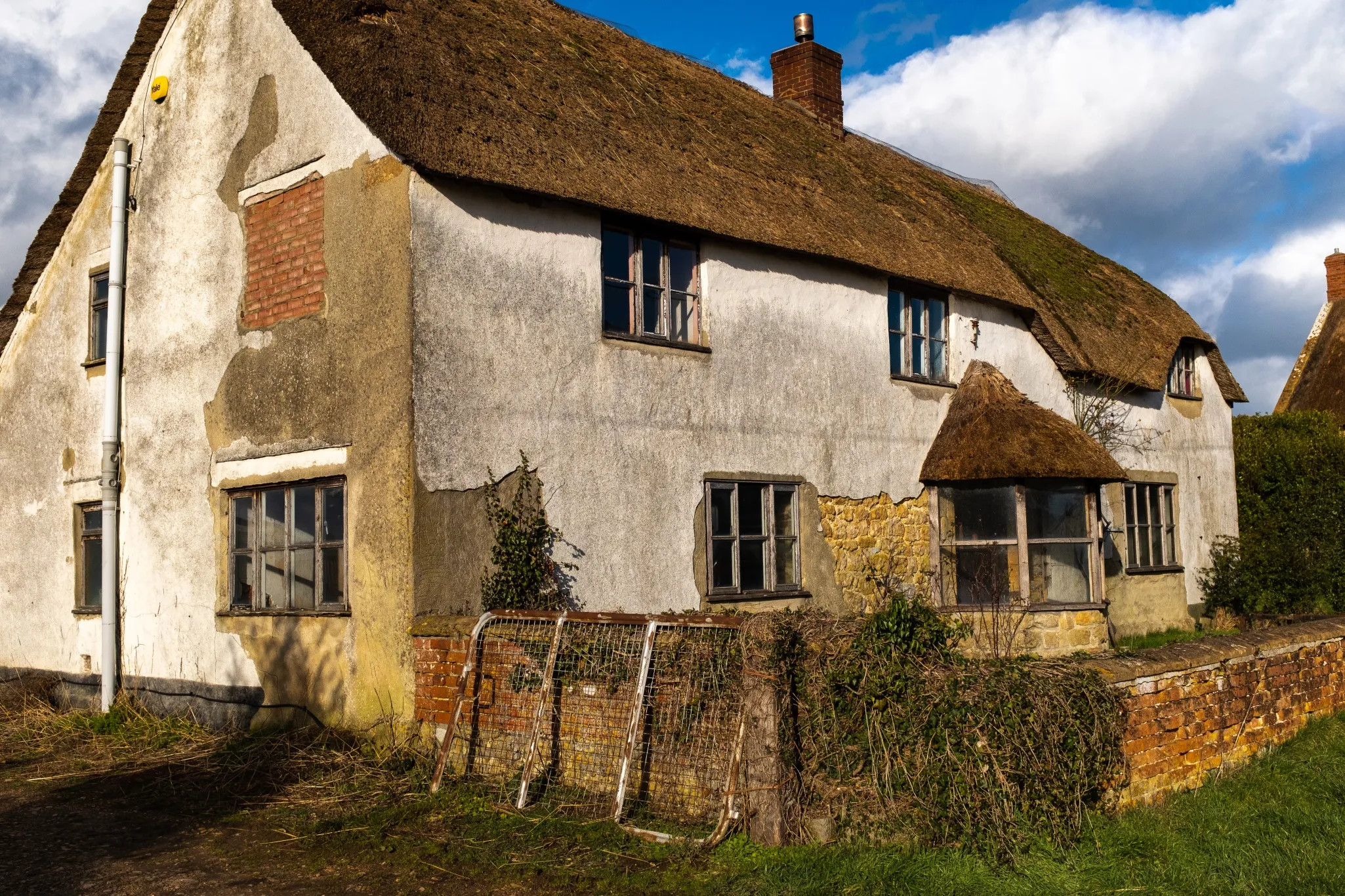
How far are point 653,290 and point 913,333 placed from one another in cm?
418

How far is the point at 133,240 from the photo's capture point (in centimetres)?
1192

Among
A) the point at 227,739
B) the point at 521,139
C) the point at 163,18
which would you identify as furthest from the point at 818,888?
the point at 163,18

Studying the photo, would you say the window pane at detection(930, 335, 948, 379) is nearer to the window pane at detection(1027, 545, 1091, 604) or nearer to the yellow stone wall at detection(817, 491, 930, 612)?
the yellow stone wall at detection(817, 491, 930, 612)

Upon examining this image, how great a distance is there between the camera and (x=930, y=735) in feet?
20.5

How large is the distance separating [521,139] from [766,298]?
3.18 meters

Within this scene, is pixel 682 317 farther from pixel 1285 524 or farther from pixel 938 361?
pixel 1285 524

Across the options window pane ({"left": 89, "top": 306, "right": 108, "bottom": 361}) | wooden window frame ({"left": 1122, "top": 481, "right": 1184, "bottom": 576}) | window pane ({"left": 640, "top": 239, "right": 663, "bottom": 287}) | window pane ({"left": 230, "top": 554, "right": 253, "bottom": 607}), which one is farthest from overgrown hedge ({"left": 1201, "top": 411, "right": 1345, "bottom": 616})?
window pane ({"left": 89, "top": 306, "right": 108, "bottom": 361})

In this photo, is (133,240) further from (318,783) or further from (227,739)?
(318,783)

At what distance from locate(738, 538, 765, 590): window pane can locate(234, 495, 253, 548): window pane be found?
4.41m

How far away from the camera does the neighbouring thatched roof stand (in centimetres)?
1255

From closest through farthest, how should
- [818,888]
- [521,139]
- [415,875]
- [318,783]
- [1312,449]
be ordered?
[818,888] → [415,875] → [318,783] → [521,139] → [1312,449]

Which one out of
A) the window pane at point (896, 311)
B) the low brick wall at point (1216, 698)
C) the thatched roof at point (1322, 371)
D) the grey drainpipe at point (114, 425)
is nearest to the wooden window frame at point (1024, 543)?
the window pane at point (896, 311)

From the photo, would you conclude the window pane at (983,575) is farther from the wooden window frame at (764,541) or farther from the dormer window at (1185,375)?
the dormer window at (1185,375)

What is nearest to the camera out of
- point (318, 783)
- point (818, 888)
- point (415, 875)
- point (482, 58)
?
point (818, 888)
